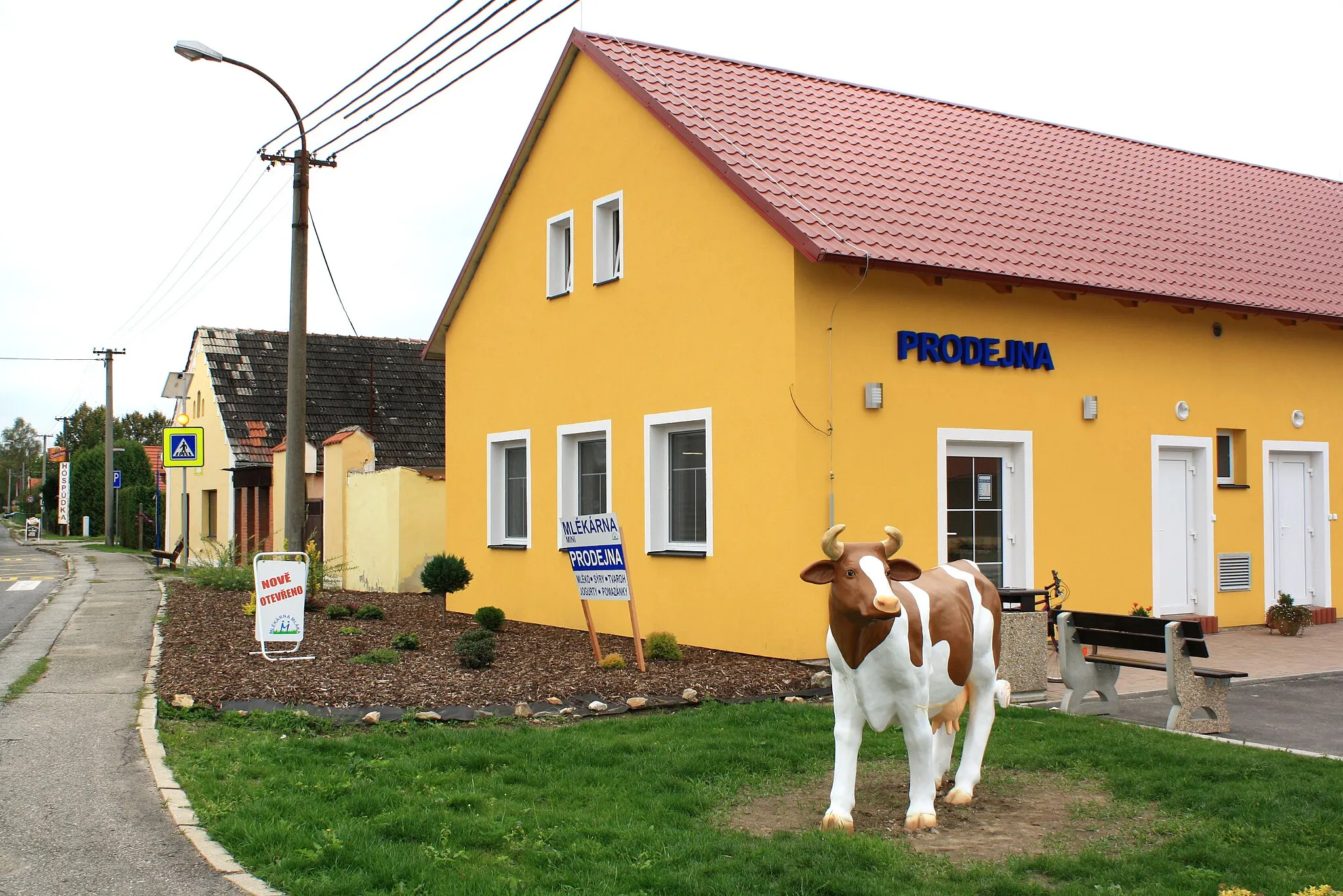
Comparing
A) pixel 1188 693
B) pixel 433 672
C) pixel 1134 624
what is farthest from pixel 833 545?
pixel 433 672

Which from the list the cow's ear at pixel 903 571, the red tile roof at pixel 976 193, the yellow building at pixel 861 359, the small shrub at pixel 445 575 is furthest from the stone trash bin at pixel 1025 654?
Answer: the small shrub at pixel 445 575

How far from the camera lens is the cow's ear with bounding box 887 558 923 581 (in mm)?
6414

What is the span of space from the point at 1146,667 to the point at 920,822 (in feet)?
12.5

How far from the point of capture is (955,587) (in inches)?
273

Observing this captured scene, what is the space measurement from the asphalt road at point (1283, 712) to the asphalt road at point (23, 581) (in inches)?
518

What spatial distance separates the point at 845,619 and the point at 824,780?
5.57 feet

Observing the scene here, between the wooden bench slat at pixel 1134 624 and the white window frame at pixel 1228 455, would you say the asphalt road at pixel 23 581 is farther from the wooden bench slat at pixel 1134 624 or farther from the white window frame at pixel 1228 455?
the white window frame at pixel 1228 455

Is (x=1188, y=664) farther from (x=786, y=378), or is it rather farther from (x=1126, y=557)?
(x=1126, y=557)

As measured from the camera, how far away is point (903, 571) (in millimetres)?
6430

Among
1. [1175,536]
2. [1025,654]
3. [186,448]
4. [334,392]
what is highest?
[334,392]

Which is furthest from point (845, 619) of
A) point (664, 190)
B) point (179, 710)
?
point (664, 190)

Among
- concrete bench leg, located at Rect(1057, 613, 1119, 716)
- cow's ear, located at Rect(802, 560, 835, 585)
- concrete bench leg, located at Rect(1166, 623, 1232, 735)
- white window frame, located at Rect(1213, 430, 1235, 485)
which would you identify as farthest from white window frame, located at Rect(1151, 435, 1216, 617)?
cow's ear, located at Rect(802, 560, 835, 585)

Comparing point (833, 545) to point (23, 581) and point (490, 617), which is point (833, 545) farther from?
point (23, 581)

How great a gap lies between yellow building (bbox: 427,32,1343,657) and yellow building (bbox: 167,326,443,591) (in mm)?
4504
